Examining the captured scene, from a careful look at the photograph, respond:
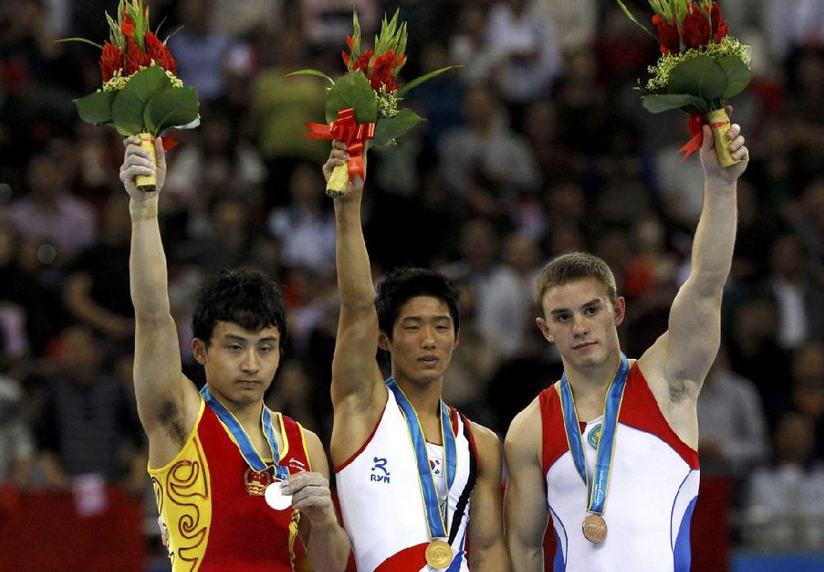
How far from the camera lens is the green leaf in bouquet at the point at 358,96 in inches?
255

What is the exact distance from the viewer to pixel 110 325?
40.9ft

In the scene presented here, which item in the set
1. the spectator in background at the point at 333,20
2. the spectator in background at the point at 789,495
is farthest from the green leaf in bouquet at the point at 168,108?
the spectator in background at the point at 333,20

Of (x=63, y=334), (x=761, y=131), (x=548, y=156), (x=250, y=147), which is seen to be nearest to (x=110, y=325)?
(x=63, y=334)

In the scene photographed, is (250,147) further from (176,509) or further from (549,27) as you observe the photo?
(176,509)

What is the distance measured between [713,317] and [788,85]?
10.4 m

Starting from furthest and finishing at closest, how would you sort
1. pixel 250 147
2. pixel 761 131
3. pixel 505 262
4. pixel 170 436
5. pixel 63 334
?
pixel 761 131, pixel 250 147, pixel 505 262, pixel 63 334, pixel 170 436

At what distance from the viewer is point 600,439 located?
6.66 meters

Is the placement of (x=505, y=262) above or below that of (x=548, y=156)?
below

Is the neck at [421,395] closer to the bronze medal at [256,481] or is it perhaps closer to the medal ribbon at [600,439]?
the medal ribbon at [600,439]

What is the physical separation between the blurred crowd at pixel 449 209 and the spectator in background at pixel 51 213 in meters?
0.02

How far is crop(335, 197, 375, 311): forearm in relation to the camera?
21.3 ft

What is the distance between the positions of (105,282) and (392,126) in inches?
254

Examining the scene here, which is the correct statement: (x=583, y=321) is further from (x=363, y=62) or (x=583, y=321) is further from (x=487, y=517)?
(x=363, y=62)

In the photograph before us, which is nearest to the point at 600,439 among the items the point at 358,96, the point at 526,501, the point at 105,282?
the point at 526,501
